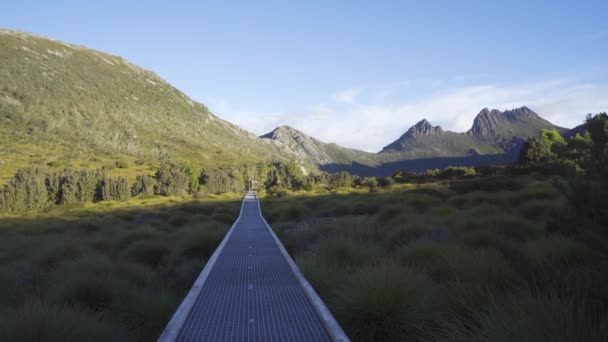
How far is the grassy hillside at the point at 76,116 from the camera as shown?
85.8 m

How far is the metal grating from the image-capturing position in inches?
169

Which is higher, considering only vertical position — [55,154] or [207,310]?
[55,154]

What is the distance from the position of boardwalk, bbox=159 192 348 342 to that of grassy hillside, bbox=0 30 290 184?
217ft

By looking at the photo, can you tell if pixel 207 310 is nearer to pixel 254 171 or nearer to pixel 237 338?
pixel 237 338

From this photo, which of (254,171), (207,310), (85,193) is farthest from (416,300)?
(254,171)

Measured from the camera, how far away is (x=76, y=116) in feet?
395

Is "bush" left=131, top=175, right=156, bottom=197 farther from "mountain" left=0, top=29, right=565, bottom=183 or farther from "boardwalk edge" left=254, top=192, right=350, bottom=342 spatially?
"boardwalk edge" left=254, top=192, right=350, bottom=342

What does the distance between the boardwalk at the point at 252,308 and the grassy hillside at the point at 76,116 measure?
66.2 m

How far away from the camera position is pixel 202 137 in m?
191

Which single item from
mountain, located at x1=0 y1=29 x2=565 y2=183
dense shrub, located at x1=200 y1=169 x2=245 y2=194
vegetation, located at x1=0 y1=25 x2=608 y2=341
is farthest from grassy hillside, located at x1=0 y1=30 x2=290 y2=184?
vegetation, located at x1=0 y1=25 x2=608 y2=341

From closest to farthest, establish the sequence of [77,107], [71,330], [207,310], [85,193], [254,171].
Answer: [71,330], [207,310], [85,193], [254,171], [77,107]

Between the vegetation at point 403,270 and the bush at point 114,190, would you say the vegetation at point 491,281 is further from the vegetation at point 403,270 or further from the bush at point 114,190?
the bush at point 114,190

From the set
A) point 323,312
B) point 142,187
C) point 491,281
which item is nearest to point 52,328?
point 323,312

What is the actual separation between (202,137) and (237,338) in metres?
195
